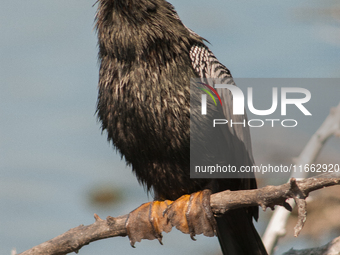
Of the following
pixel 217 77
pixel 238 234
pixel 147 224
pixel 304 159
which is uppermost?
pixel 217 77

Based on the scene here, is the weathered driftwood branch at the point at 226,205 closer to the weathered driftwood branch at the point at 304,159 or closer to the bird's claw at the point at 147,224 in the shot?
the bird's claw at the point at 147,224

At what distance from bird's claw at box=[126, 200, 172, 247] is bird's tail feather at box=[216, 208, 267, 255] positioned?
671 millimetres

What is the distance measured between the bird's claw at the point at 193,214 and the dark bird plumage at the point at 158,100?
10.5 inches

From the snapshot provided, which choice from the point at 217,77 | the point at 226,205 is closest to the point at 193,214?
the point at 226,205

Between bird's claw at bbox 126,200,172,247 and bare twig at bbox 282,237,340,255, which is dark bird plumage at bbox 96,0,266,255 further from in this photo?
bare twig at bbox 282,237,340,255

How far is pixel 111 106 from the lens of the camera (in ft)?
15.5

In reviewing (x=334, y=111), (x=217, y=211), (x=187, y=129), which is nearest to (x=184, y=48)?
(x=187, y=129)

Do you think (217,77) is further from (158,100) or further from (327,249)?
(327,249)

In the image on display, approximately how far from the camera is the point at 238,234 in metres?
4.81

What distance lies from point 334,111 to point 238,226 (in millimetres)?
2373

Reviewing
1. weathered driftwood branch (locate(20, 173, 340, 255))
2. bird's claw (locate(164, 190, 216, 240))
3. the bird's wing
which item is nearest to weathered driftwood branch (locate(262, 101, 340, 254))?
the bird's wing

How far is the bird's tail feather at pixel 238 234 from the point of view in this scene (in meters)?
4.73

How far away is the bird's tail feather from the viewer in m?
4.73

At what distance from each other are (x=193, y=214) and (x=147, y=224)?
0.56 m
